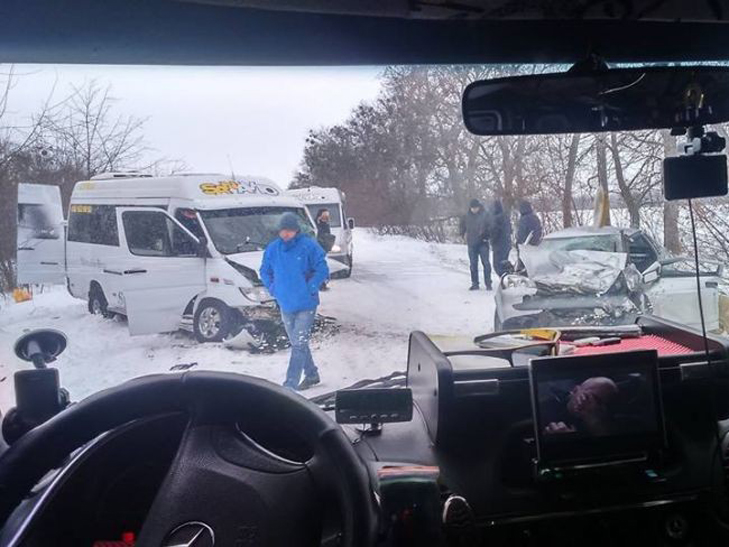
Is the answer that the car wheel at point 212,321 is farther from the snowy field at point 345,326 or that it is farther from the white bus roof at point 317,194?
the white bus roof at point 317,194

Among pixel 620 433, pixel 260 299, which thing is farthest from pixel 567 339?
pixel 260 299

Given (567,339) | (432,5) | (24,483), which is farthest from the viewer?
(567,339)

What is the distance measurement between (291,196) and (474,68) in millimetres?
1085

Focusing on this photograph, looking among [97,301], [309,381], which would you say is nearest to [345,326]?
[309,381]

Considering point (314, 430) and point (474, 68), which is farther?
point (474, 68)

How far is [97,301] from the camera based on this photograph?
3141mm

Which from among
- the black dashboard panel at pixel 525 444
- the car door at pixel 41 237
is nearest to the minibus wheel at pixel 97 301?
the car door at pixel 41 237

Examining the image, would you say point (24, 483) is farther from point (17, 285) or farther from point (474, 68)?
point (474, 68)

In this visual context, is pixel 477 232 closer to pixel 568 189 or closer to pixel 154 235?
pixel 568 189

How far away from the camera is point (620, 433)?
260 cm

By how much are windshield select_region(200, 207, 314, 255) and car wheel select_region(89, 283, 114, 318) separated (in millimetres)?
547

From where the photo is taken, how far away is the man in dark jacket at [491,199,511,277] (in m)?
3.38

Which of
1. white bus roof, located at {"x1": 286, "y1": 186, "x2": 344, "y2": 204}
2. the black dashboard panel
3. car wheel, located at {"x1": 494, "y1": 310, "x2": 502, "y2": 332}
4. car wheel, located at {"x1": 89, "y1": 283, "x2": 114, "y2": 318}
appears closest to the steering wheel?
the black dashboard panel

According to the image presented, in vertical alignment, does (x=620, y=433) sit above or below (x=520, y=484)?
above
